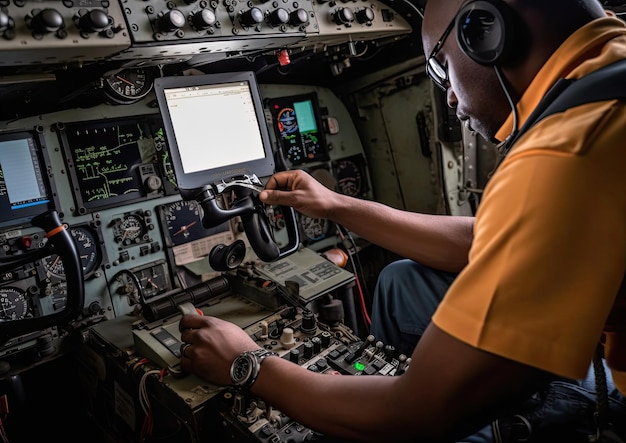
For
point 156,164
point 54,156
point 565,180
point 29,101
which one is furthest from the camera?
point 156,164

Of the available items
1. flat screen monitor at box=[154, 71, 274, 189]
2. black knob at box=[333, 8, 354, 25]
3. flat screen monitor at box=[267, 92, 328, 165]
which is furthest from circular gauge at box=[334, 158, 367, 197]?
flat screen monitor at box=[154, 71, 274, 189]

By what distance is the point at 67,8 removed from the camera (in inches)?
55.4

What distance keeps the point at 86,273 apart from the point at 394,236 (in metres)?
1.47

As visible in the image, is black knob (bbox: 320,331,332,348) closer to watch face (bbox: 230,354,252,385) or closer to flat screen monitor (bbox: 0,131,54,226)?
watch face (bbox: 230,354,252,385)

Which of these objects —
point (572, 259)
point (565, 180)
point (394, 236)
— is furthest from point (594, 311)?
Answer: point (394, 236)

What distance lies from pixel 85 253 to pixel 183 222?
507 mm

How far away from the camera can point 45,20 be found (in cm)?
133

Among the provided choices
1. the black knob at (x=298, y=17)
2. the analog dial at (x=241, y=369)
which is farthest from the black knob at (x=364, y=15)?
the analog dial at (x=241, y=369)

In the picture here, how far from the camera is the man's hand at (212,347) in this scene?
51.1 inches

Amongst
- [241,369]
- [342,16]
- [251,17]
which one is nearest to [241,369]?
[241,369]

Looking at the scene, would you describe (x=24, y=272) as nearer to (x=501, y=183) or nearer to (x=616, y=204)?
(x=501, y=183)

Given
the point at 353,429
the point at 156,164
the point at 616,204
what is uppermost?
the point at 156,164

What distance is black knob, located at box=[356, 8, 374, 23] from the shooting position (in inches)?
88.4

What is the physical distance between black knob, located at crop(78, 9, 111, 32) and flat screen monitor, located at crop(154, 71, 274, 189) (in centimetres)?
27
